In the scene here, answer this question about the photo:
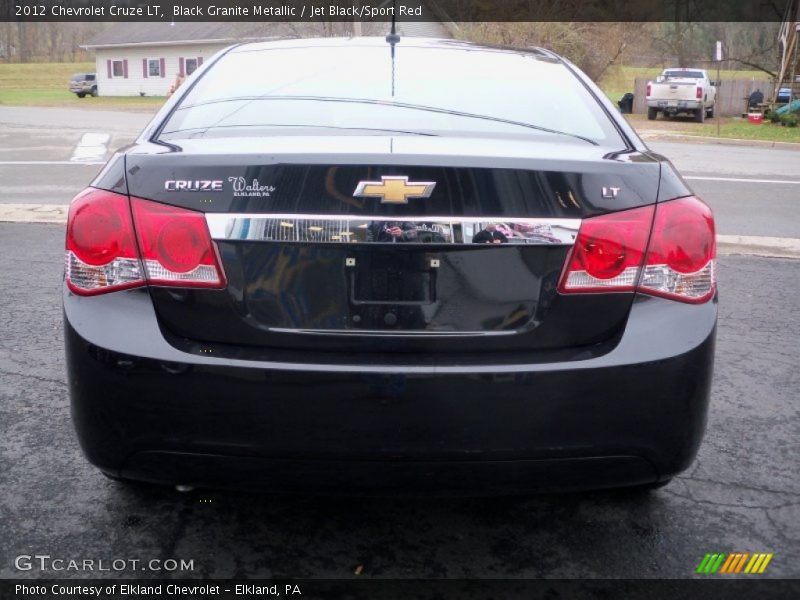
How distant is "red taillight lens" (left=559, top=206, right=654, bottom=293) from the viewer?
7.29 ft

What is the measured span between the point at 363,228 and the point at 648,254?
2.45ft

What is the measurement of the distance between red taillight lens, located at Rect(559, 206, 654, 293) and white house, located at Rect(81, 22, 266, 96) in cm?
5257

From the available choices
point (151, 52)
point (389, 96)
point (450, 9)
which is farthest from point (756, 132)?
point (151, 52)

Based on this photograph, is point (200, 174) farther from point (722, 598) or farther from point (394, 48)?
point (722, 598)

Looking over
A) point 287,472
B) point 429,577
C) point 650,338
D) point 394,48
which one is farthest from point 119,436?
point 394,48

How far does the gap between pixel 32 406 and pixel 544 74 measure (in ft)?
8.33

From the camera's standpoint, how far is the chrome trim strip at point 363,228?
217 cm

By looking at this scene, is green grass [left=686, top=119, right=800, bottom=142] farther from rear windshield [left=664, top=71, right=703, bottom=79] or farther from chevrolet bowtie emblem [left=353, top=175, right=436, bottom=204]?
chevrolet bowtie emblem [left=353, top=175, right=436, bottom=204]

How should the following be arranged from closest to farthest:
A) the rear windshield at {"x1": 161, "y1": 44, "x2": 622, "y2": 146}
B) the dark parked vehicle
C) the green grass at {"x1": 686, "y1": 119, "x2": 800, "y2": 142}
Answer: the rear windshield at {"x1": 161, "y1": 44, "x2": 622, "y2": 146} < the green grass at {"x1": 686, "y1": 119, "x2": 800, "y2": 142} < the dark parked vehicle

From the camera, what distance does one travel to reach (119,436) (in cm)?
229

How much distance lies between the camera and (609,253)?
224 cm

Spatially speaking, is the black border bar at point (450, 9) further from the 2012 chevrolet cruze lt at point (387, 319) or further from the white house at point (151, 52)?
the 2012 chevrolet cruze lt at point (387, 319)

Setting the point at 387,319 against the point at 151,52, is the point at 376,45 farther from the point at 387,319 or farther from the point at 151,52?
the point at 151,52
